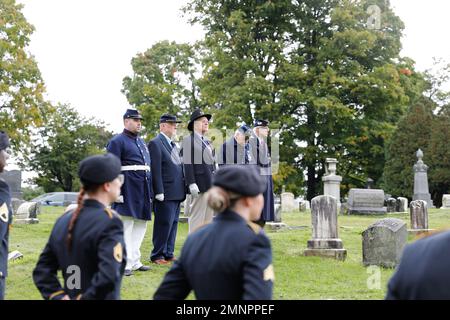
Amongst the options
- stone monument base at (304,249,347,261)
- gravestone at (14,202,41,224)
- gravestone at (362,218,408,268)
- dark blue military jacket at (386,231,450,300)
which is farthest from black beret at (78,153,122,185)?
gravestone at (14,202,41,224)

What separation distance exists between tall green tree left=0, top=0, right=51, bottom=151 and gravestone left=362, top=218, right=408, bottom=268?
22.5 metres

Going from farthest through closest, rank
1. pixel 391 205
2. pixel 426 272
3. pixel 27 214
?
pixel 391 205
pixel 27 214
pixel 426 272

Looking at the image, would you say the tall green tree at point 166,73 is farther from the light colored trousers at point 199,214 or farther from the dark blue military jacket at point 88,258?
the dark blue military jacket at point 88,258

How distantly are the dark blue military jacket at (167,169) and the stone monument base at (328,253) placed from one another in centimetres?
284

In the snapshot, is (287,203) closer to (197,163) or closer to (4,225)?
(197,163)

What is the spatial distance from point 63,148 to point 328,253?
154 feet

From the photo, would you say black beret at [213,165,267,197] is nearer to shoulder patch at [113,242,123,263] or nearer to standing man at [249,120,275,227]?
shoulder patch at [113,242,123,263]

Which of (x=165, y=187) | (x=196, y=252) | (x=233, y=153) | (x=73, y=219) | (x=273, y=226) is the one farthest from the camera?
(x=273, y=226)

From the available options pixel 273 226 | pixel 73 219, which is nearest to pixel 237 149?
pixel 273 226

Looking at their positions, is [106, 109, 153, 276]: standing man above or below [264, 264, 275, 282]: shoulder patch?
above

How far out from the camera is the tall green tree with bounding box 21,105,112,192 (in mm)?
55156

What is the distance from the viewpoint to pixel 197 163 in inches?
383

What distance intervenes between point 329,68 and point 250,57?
12.2 ft

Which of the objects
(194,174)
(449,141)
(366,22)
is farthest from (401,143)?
(194,174)
